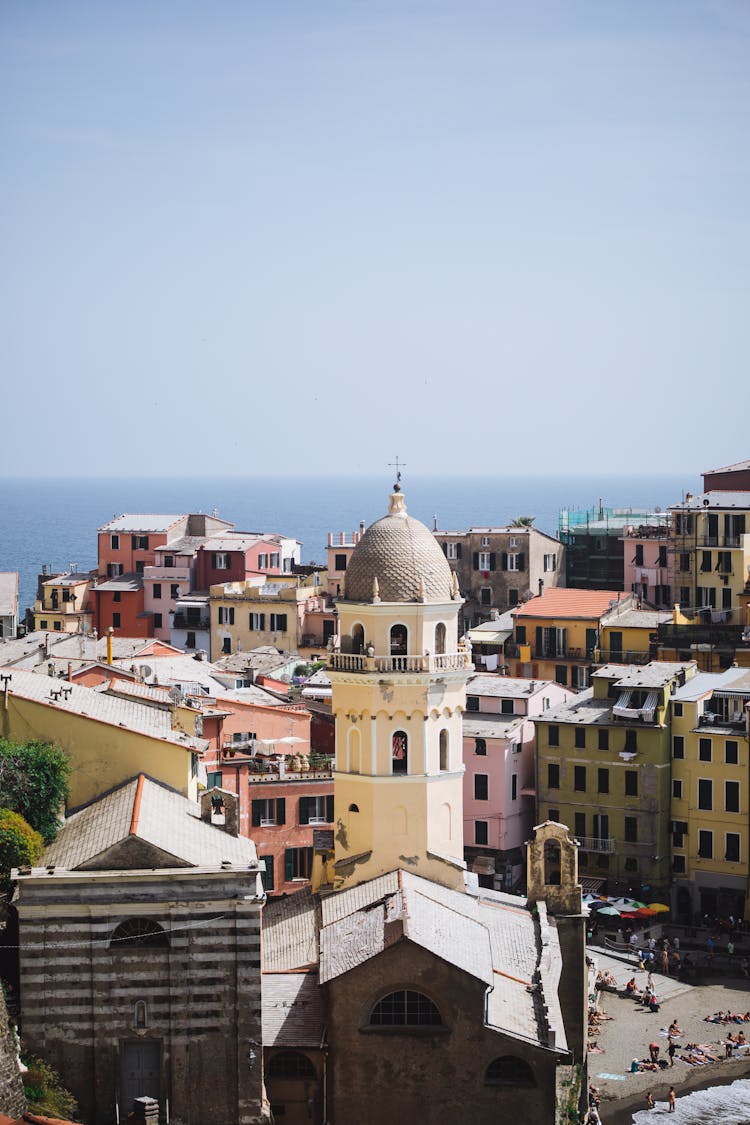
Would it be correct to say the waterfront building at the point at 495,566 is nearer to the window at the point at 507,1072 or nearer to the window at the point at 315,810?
the window at the point at 315,810

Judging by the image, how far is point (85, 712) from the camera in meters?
49.6

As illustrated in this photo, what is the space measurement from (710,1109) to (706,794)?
786 inches

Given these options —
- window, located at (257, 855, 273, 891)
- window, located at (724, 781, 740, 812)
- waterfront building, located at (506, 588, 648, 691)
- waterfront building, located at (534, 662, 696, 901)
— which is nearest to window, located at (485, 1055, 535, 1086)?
window, located at (257, 855, 273, 891)

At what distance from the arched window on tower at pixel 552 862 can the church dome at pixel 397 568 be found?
6653 millimetres

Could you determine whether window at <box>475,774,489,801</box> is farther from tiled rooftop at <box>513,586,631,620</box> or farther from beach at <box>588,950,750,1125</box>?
tiled rooftop at <box>513,586,631,620</box>

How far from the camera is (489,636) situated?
9738 centimetres

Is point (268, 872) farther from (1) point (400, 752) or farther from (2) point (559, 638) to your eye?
(2) point (559, 638)

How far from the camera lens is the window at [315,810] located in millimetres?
67750

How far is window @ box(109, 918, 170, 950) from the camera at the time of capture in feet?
141

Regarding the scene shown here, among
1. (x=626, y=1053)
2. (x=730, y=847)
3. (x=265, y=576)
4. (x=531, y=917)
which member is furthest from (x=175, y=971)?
(x=265, y=576)

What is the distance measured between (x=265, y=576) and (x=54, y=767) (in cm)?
6943

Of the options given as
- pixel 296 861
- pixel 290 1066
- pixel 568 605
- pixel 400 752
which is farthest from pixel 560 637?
pixel 290 1066

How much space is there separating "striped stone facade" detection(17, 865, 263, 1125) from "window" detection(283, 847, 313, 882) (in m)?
24.4

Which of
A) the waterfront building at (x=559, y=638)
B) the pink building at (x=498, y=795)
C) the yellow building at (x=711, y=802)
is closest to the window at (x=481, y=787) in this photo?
the pink building at (x=498, y=795)
